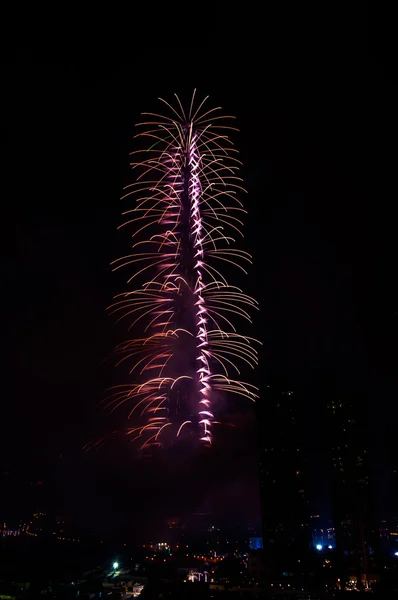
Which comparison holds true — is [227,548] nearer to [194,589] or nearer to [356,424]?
[356,424]

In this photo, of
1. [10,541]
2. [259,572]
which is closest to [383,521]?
[259,572]

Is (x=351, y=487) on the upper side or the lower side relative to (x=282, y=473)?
lower

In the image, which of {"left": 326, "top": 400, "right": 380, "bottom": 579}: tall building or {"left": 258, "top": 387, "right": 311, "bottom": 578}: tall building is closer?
{"left": 326, "top": 400, "right": 380, "bottom": 579}: tall building

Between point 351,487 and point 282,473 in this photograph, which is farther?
point 282,473

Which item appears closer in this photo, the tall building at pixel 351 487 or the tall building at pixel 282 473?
the tall building at pixel 351 487
